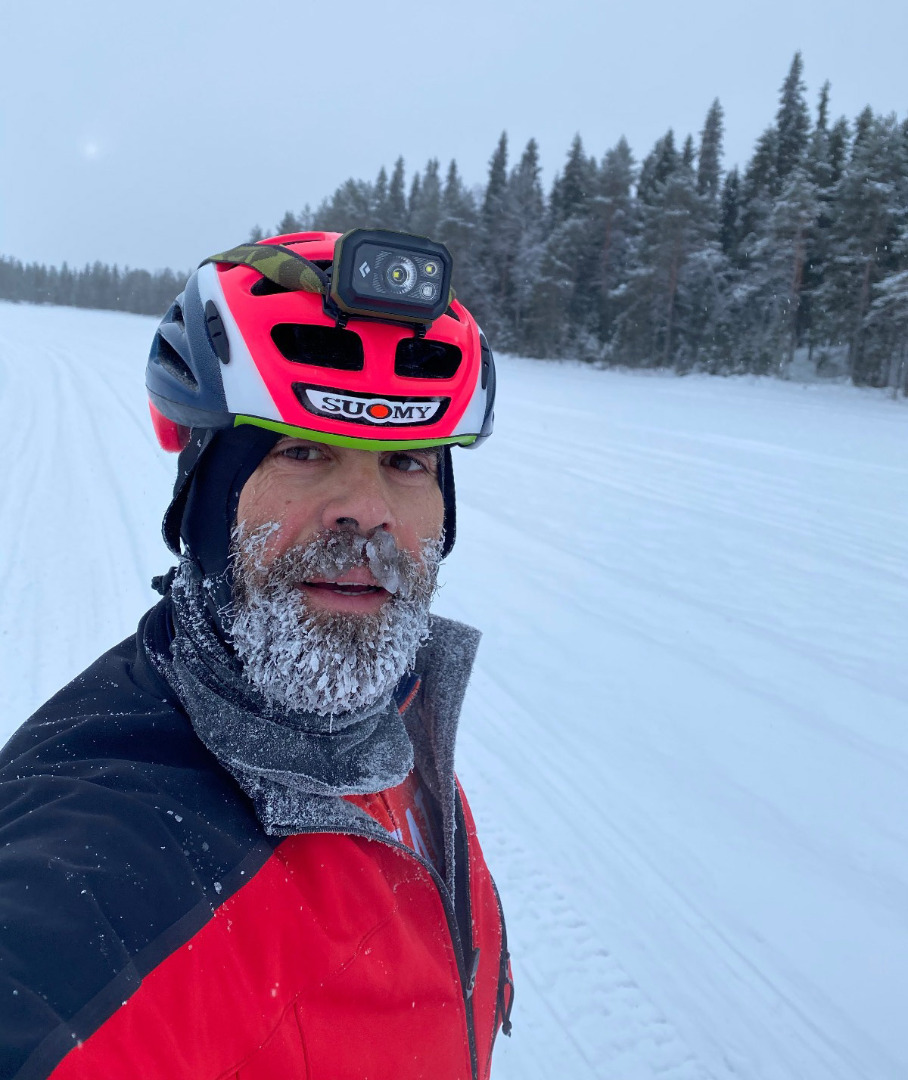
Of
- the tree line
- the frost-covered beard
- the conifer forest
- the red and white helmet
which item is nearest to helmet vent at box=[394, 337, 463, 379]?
the red and white helmet

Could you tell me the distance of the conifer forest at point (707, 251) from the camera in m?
30.0

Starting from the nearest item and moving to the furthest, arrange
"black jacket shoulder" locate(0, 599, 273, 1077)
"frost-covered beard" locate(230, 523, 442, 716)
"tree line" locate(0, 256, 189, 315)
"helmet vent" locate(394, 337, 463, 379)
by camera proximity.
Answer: "black jacket shoulder" locate(0, 599, 273, 1077) < "frost-covered beard" locate(230, 523, 442, 716) < "helmet vent" locate(394, 337, 463, 379) < "tree line" locate(0, 256, 189, 315)

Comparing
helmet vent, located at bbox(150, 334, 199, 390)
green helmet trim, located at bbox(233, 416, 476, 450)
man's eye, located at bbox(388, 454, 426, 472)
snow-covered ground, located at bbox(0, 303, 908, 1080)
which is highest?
helmet vent, located at bbox(150, 334, 199, 390)

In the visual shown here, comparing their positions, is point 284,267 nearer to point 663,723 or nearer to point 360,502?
point 360,502

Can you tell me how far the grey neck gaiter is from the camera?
125 centimetres

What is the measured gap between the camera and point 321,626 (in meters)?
1.46

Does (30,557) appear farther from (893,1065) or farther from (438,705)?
(893,1065)

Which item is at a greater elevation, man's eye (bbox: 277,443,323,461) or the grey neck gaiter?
man's eye (bbox: 277,443,323,461)

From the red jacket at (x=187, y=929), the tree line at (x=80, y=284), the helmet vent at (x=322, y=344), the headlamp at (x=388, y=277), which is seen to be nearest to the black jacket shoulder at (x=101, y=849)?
the red jacket at (x=187, y=929)

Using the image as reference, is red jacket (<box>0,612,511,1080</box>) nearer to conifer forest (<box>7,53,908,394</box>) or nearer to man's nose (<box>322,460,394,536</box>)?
man's nose (<box>322,460,394,536</box>)

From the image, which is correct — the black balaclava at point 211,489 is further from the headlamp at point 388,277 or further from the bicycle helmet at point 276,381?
the headlamp at point 388,277

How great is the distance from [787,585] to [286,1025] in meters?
6.68

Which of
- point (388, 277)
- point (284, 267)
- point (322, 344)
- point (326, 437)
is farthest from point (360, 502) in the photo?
point (284, 267)

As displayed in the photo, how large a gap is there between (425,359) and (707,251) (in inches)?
1497
